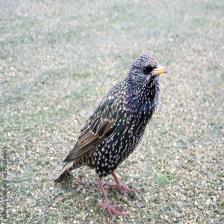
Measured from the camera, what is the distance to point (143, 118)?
3918mm

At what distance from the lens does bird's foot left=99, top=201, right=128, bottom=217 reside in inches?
162

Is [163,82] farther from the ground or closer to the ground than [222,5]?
closer to the ground

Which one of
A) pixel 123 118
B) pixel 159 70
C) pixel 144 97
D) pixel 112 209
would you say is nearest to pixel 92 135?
pixel 123 118

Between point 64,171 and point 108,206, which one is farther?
point 64,171

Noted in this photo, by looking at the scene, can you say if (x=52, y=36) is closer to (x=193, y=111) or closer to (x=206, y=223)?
(x=193, y=111)

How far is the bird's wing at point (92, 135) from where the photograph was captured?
13.1 feet

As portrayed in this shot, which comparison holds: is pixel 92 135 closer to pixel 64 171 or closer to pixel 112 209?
pixel 64 171

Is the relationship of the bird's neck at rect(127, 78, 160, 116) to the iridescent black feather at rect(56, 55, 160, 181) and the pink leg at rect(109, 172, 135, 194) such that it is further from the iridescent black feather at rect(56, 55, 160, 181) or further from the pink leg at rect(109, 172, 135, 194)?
the pink leg at rect(109, 172, 135, 194)

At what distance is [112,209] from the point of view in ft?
13.5

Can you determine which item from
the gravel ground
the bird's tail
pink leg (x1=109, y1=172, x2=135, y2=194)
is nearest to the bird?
the bird's tail

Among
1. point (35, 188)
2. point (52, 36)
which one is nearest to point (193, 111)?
point (35, 188)

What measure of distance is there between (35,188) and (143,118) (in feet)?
4.74

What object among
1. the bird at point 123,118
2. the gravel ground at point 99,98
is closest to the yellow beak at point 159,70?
the bird at point 123,118

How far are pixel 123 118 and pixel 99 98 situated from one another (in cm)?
226
